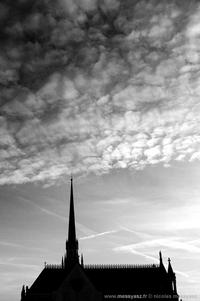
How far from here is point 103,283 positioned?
7131 cm

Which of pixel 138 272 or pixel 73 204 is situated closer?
pixel 138 272

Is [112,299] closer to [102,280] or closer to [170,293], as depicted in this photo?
[102,280]

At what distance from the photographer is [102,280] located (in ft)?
237

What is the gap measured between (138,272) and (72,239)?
18326mm

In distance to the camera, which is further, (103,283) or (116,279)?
(116,279)

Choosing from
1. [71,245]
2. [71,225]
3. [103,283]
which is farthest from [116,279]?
[71,225]

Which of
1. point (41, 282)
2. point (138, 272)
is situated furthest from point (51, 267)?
point (138, 272)

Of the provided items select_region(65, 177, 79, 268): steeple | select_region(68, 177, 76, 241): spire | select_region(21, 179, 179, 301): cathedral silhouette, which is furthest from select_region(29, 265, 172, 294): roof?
select_region(68, 177, 76, 241): spire

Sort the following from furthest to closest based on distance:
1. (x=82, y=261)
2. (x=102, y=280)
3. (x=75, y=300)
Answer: (x=82, y=261) → (x=102, y=280) → (x=75, y=300)

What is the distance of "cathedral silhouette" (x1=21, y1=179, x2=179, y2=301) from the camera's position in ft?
219

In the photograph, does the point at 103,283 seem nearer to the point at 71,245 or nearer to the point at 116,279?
the point at 116,279

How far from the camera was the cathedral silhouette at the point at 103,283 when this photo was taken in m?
66.7

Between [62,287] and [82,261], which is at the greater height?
[82,261]

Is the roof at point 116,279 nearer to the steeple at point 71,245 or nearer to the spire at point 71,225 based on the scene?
the steeple at point 71,245
